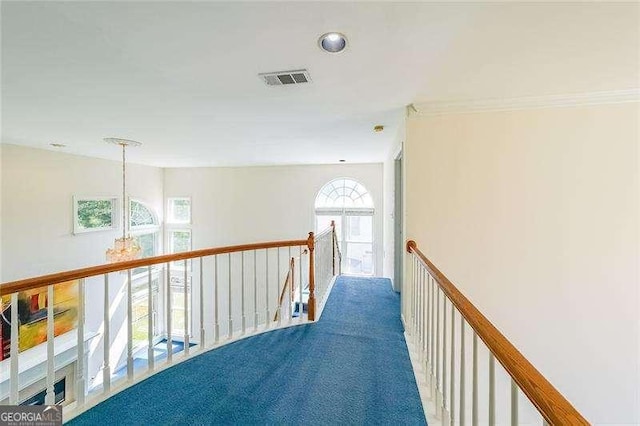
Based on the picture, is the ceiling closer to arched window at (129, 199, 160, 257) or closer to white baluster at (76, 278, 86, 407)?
white baluster at (76, 278, 86, 407)

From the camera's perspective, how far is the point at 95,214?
Result: 570cm

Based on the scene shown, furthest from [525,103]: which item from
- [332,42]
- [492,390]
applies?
[492,390]

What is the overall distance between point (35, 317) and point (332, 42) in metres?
6.24

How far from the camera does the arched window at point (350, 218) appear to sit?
6.59 metres

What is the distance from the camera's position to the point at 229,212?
7.22m

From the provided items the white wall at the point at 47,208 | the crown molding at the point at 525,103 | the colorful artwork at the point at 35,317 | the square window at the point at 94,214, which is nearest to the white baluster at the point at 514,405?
the crown molding at the point at 525,103

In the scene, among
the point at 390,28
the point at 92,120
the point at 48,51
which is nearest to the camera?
the point at 390,28

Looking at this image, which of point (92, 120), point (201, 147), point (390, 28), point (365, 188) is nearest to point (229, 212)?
point (201, 147)

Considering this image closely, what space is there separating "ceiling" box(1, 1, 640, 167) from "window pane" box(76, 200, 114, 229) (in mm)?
2692

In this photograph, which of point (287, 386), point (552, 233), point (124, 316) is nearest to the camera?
point (287, 386)

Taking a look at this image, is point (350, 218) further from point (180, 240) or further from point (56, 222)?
point (56, 222)

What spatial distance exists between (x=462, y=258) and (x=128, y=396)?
294cm

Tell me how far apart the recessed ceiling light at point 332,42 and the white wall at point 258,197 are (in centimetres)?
481

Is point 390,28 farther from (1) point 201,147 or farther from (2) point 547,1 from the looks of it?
(1) point 201,147
